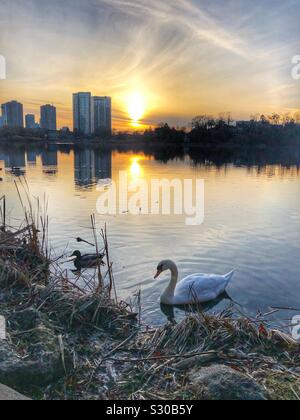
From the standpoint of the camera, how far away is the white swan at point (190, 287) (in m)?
7.73

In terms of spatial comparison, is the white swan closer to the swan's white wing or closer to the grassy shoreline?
the swan's white wing

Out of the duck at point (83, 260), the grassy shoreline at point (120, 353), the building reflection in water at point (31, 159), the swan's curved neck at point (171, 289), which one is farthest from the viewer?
the building reflection in water at point (31, 159)

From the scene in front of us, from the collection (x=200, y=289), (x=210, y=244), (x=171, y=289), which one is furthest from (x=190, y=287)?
(x=210, y=244)

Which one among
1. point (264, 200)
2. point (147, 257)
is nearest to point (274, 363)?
point (147, 257)

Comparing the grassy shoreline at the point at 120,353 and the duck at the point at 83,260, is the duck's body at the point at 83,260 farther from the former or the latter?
the grassy shoreline at the point at 120,353

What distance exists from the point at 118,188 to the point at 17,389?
75.6ft

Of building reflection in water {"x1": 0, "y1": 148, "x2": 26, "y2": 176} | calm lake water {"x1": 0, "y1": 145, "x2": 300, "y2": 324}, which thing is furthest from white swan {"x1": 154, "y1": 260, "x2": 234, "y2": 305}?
building reflection in water {"x1": 0, "y1": 148, "x2": 26, "y2": 176}

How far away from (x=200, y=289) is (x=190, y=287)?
593 mm

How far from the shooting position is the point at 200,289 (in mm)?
8016

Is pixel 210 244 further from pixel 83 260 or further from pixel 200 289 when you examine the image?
pixel 83 260

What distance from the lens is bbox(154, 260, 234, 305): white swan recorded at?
7.73m

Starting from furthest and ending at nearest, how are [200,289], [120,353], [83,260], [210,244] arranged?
[210,244] < [83,260] < [200,289] < [120,353]

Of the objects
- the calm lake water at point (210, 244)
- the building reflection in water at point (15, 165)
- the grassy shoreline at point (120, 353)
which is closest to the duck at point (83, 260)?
the calm lake water at point (210, 244)
